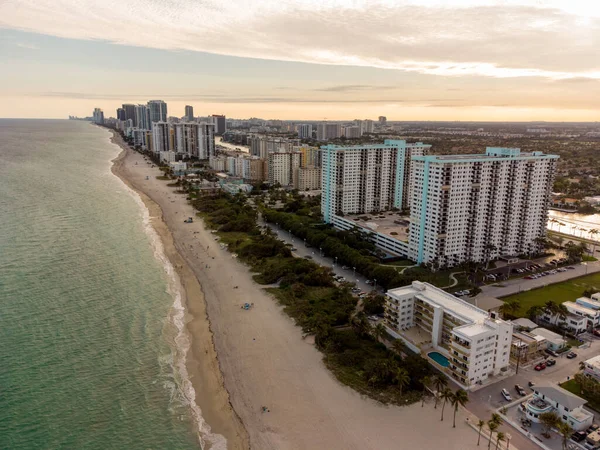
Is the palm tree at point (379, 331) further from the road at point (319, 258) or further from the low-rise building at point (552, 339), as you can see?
the low-rise building at point (552, 339)

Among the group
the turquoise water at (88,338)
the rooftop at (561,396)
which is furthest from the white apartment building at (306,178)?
the rooftop at (561,396)

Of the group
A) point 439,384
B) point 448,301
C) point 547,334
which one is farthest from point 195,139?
point 439,384

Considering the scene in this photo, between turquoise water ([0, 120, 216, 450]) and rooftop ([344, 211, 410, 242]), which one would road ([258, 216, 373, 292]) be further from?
turquoise water ([0, 120, 216, 450])

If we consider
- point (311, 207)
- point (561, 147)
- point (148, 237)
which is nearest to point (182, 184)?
point (311, 207)

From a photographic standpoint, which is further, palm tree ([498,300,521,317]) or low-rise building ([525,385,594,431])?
palm tree ([498,300,521,317])

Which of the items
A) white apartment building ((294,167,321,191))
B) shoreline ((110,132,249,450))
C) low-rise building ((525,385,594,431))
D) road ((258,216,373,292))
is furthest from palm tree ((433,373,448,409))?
white apartment building ((294,167,321,191))

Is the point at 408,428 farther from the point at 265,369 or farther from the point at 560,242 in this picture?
the point at 560,242
